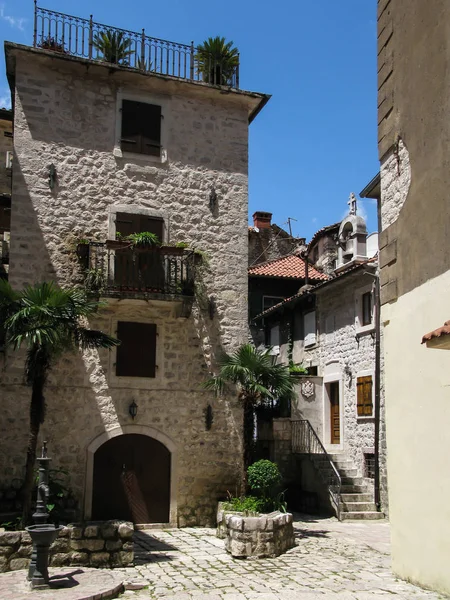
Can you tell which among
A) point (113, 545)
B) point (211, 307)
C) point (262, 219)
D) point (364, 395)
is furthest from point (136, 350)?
point (262, 219)

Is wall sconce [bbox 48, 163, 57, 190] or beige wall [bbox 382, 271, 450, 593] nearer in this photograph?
beige wall [bbox 382, 271, 450, 593]

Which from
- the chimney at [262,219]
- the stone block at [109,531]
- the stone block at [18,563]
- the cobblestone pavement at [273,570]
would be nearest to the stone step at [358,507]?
the cobblestone pavement at [273,570]

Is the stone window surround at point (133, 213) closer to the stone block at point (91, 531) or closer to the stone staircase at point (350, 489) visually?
the stone block at point (91, 531)

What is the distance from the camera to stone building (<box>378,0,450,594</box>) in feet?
28.2

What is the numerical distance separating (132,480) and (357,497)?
5974mm

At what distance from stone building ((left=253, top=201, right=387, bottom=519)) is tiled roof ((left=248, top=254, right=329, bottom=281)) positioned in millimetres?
2484

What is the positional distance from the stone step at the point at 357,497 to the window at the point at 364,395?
2101mm

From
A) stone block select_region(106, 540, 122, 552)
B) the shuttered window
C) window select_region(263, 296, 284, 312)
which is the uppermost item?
the shuttered window

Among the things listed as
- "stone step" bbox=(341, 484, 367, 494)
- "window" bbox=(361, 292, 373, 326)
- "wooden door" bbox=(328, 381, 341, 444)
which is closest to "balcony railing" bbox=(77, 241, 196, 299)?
"window" bbox=(361, 292, 373, 326)

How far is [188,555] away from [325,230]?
1602cm

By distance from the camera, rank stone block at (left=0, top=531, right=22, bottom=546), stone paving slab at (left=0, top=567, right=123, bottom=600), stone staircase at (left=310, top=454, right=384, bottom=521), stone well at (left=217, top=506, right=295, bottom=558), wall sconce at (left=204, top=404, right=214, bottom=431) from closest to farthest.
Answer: stone paving slab at (left=0, top=567, right=123, bottom=600)
stone block at (left=0, top=531, right=22, bottom=546)
stone well at (left=217, top=506, right=295, bottom=558)
wall sconce at (left=204, top=404, right=214, bottom=431)
stone staircase at (left=310, top=454, right=384, bottom=521)

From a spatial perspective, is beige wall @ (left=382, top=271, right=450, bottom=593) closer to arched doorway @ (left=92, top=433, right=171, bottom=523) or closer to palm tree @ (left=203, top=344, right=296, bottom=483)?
palm tree @ (left=203, top=344, right=296, bottom=483)

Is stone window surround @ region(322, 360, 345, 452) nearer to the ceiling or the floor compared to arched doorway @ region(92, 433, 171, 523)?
nearer to the ceiling

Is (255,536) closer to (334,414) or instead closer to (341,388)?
(341,388)
